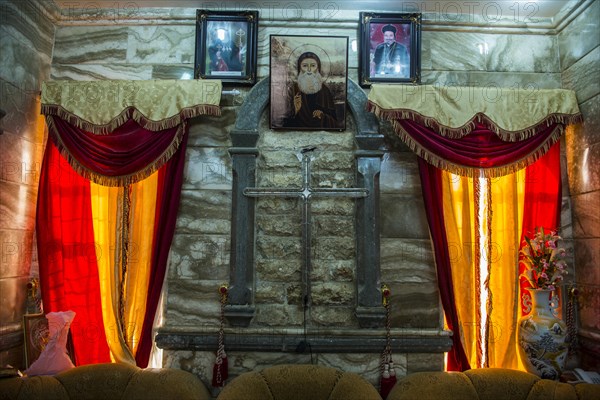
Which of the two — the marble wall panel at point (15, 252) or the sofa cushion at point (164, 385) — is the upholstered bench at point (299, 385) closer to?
the sofa cushion at point (164, 385)

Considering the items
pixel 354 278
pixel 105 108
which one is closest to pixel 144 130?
pixel 105 108

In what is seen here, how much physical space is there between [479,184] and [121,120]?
2.70 m

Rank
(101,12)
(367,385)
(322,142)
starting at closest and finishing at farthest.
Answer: (367,385), (322,142), (101,12)

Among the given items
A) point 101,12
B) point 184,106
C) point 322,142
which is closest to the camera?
point 184,106

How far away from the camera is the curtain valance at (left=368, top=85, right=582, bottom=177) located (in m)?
2.87

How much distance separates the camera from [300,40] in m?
3.08

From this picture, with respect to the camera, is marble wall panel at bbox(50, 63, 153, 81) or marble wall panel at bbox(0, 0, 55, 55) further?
marble wall panel at bbox(50, 63, 153, 81)

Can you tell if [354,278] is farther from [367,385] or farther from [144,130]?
[144,130]

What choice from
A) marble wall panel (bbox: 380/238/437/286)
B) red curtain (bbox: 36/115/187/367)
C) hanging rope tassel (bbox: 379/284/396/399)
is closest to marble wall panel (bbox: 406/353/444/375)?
→ hanging rope tassel (bbox: 379/284/396/399)

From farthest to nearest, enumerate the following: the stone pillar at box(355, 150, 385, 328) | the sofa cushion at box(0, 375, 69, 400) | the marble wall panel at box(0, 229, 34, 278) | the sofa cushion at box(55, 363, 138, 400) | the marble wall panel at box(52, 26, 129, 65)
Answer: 1. the marble wall panel at box(52, 26, 129, 65)
2. the stone pillar at box(355, 150, 385, 328)
3. the marble wall panel at box(0, 229, 34, 278)
4. the sofa cushion at box(55, 363, 138, 400)
5. the sofa cushion at box(0, 375, 69, 400)

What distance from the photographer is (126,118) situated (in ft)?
9.58

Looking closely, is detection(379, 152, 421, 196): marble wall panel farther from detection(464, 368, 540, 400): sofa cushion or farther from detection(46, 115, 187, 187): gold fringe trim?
detection(46, 115, 187, 187): gold fringe trim

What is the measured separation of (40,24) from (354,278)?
311 centimetres

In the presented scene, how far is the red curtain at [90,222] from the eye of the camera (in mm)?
2926
